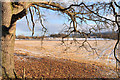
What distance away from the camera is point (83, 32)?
3.35 metres

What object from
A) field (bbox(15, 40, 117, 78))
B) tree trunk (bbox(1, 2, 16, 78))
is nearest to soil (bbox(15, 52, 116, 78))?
field (bbox(15, 40, 117, 78))

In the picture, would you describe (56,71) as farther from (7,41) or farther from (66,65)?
(7,41)

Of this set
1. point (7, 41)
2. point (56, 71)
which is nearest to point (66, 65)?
point (56, 71)

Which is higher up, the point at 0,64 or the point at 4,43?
the point at 4,43

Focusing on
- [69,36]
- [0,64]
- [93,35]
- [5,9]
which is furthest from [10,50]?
[93,35]

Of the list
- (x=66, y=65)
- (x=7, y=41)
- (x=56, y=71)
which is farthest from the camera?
(x=66, y=65)

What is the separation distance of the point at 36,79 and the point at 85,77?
1.58m

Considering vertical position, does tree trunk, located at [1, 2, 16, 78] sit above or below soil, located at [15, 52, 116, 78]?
above

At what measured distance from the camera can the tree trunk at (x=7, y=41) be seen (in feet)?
7.06

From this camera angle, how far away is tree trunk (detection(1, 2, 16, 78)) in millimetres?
2150

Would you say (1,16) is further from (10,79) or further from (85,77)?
(85,77)

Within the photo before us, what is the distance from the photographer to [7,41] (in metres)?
2.32

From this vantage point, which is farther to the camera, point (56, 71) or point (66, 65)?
Answer: point (66, 65)

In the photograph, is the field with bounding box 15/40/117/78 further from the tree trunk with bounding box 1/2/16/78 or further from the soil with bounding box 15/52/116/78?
the tree trunk with bounding box 1/2/16/78
